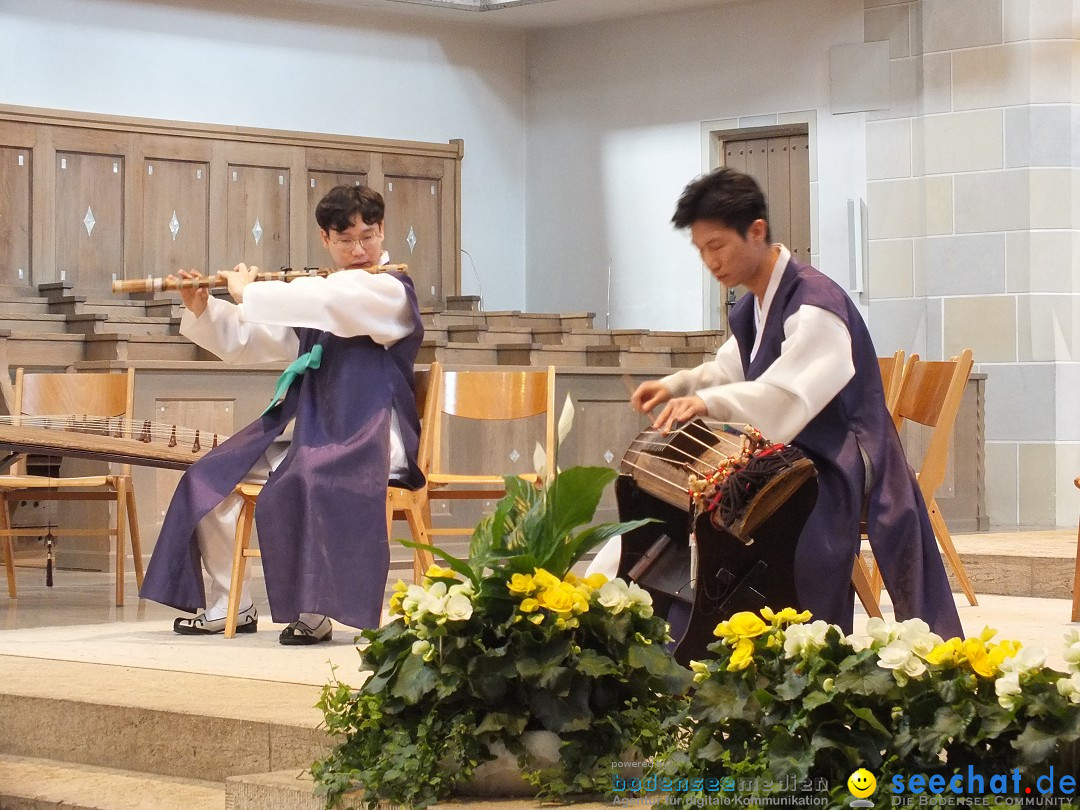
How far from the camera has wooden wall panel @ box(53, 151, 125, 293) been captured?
37.7 feet

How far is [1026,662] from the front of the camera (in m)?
1.85

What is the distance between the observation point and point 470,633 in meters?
2.30

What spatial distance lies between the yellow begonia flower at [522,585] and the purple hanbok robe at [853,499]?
2.65ft

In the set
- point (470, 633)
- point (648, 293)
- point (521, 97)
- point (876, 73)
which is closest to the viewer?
point (470, 633)

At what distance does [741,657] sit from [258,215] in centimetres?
1077

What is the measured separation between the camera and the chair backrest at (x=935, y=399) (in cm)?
526

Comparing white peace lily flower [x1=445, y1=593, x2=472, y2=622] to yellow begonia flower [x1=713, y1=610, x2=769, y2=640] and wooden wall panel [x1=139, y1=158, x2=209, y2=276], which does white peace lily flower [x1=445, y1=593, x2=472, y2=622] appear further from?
wooden wall panel [x1=139, y1=158, x2=209, y2=276]

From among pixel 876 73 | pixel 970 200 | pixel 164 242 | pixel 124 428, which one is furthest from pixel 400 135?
pixel 124 428

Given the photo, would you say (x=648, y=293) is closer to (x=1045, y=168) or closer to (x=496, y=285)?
(x=496, y=285)

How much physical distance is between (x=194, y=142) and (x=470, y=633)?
1029 cm

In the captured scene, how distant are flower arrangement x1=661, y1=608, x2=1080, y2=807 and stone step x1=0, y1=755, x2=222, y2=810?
4.03 ft

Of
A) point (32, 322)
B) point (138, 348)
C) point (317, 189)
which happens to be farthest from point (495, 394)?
point (317, 189)

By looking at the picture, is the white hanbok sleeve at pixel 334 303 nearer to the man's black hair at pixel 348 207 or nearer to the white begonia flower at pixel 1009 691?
the man's black hair at pixel 348 207

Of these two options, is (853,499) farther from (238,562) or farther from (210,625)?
(210,625)
